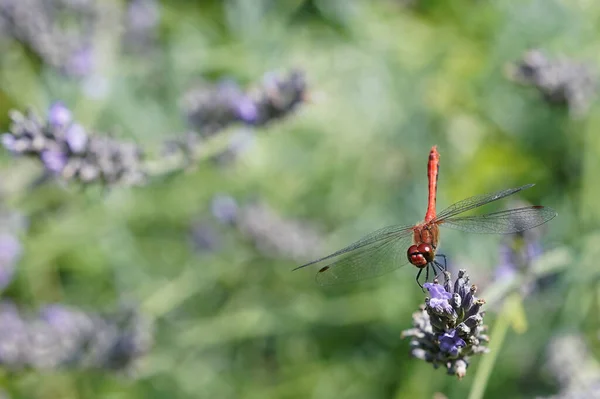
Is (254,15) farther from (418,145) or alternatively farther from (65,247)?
(65,247)

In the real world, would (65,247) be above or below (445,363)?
above

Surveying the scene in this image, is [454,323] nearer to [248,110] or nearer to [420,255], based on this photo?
[420,255]

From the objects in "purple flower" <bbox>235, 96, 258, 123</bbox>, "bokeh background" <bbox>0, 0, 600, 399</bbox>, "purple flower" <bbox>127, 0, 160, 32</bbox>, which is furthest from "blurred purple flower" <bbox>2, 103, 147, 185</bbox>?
"purple flower" <bbox>127, 0, 160, 32</bbox>

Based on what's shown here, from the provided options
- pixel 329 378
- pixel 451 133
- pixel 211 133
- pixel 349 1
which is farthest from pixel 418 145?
pixel 211 133

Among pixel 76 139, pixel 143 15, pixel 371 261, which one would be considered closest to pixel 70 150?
pixel 76 139

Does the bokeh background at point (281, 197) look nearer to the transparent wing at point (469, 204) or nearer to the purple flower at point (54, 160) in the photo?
the purple flower at point (54, 160)

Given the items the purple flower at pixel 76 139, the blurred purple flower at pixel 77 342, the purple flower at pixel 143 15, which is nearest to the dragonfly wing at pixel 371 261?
the purple flower at pixel 76 139
